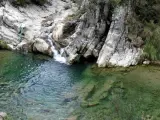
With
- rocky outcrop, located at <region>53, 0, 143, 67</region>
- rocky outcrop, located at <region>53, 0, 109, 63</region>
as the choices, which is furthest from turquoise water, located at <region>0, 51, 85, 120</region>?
rocky outcrop, located at <region>53, 0, 143, 67</region>

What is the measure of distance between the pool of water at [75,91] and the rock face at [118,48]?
4.55 feet

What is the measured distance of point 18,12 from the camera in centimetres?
4809

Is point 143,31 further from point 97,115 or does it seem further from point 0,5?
point 0,5

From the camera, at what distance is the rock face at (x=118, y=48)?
36719 millimetres

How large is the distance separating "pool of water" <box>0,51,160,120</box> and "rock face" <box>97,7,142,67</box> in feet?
4.55

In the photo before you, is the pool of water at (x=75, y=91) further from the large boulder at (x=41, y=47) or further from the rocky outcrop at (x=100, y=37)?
the rocky outcrop at (x=100, y=37)

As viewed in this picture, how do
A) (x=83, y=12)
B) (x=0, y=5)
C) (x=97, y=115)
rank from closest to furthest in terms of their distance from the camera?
(x=97, y=115), (x=83, y=12), (x=0, y=5)

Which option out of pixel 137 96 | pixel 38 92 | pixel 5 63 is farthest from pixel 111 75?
pixel 5 63

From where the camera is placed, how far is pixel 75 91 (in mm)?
30219

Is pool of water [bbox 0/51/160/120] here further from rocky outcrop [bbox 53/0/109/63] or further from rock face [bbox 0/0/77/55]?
rock face [bbox 0/0/77/55]

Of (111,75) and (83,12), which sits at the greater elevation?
(83,12)

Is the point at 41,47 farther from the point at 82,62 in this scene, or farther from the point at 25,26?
the point at 82,62

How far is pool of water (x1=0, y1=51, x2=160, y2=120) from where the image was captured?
25359mm

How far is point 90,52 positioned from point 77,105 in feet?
41.9
